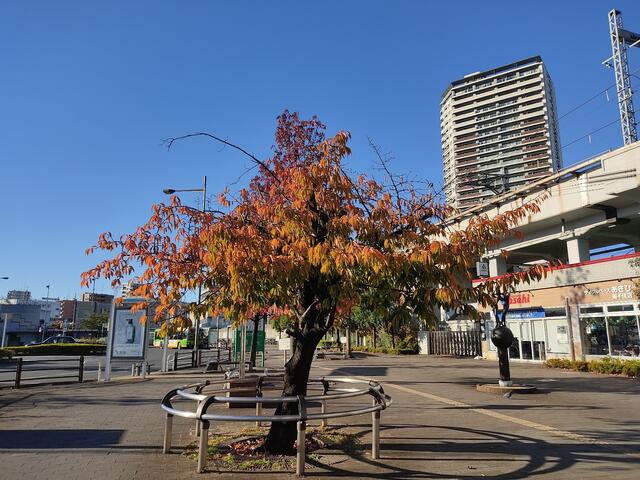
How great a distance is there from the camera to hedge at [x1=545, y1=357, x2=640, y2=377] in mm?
18361

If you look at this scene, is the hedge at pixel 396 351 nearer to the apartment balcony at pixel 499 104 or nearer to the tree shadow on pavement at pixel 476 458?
the tree shadow on pavement at pixel 476 458

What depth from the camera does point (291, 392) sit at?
7.07m

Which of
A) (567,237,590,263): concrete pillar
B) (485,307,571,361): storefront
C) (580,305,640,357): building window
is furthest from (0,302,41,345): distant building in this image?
(580,305,640,357): building window

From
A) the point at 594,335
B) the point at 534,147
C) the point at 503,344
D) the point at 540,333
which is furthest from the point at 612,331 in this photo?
the point at 534,147

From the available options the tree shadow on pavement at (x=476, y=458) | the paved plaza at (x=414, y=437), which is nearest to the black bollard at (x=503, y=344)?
the paved plaza at (x=414, y=437)

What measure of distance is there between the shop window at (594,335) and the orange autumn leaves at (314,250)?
18392 millimetres

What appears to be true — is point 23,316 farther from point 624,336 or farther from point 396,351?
point 624,336

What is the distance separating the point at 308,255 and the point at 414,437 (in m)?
3.94

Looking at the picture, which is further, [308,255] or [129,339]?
[129,339]

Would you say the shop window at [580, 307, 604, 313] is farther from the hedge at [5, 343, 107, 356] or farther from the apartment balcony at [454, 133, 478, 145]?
the hedge at [5, 343, 107, 356]

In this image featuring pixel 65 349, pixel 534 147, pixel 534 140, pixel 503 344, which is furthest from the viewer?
pixel 534 147

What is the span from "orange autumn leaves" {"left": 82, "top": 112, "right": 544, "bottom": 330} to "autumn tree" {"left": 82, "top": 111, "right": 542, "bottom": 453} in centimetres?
2

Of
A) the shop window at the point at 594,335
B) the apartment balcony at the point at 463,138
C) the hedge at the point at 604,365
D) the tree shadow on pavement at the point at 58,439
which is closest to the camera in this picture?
the tree shadow on pavement at the point at 58,439

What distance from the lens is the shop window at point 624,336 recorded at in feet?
68.3
